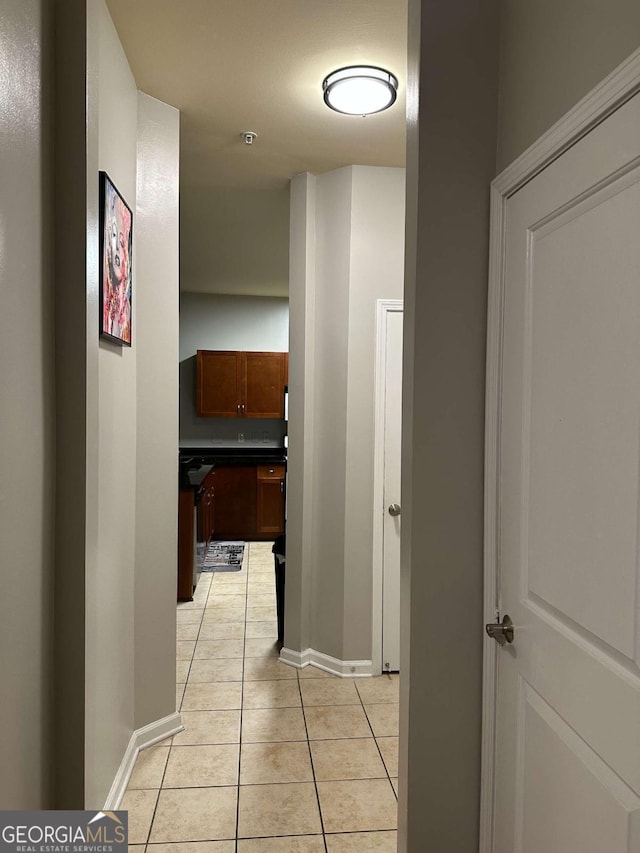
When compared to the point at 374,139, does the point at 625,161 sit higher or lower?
lower

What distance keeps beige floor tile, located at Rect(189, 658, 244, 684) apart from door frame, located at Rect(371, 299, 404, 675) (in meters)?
0.78

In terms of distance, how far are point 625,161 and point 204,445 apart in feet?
23.0

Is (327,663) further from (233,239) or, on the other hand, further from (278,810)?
(233,239)

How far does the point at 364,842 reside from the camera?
2.14m

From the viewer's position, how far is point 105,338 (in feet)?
6.77

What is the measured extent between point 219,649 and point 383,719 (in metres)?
1.27

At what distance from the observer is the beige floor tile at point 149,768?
248 centimetres

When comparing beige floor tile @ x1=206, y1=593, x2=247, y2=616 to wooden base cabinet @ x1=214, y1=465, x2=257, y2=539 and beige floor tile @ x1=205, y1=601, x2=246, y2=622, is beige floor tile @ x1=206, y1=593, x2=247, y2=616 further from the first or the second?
wooden base cabinet @ x1=214, y1=465, x2=257, y2=539

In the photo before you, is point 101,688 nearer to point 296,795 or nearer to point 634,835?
point 296,795

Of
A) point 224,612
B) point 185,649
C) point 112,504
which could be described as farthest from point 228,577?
point 112,504

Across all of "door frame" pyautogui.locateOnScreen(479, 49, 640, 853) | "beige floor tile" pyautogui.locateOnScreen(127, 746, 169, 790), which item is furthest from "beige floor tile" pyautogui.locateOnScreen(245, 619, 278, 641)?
"door frame" pyautogui.locateOnScreen(479, 49, 640, 853)

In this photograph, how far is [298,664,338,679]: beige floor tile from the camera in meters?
3.55

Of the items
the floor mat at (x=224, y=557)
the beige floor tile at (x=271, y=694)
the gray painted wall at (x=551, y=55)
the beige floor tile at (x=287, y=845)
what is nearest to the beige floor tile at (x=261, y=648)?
the beige floor tile at (x=271, y=694)

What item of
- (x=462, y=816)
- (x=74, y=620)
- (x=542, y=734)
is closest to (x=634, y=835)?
(x=542, y=734)
